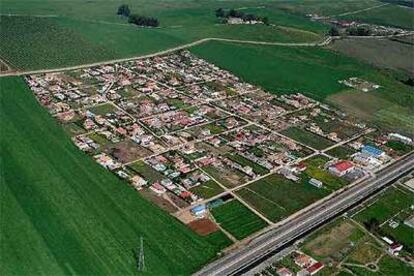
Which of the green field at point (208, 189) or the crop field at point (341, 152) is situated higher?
the green field at point (208, 189)

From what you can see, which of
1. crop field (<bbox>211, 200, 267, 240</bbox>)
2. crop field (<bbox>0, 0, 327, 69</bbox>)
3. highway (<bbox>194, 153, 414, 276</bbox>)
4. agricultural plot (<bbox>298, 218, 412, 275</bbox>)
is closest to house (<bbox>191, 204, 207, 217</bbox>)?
crop field (<bbox>211, 200, 267, 240</bbox>)

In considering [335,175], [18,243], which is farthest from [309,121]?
[18,243]

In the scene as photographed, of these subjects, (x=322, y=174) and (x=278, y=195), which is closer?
(x=278, y=195)

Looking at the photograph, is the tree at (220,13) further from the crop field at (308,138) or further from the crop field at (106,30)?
the crop field at (308,138)

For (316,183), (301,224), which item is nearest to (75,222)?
(301,224)

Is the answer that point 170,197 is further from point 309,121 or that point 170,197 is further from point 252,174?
point 309,121

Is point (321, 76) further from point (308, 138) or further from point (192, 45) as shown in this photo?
point (192, 45)

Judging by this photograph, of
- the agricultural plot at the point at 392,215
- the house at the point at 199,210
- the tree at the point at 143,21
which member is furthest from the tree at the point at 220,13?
the house at the point at 199,210
